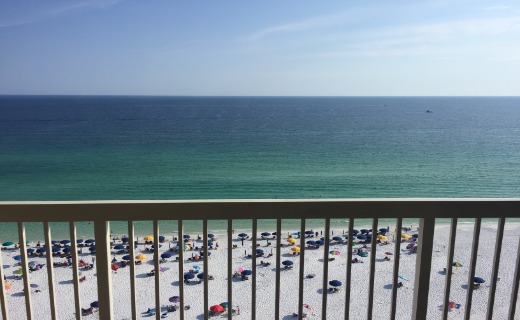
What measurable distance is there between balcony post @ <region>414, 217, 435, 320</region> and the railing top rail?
0.17 feet

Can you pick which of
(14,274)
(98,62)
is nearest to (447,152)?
(14,274)

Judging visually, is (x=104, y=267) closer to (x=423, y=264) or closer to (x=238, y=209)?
(x=238, y=209)

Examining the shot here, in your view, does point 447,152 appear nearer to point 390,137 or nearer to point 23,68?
point 390,137

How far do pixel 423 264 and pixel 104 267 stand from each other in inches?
50.2

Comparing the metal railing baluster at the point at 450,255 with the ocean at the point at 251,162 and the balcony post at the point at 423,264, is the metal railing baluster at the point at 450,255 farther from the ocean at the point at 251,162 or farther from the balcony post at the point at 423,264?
the ocean at the point at 251,162

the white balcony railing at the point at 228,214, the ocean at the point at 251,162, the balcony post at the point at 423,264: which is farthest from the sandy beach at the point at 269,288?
the white balcony railing at the point at 228,214

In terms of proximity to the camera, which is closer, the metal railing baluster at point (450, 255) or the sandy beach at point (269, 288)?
the metal railing baluster at point (450, 255)

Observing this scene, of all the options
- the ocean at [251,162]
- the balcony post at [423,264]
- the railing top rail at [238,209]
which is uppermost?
the railing top rail at [238,209]

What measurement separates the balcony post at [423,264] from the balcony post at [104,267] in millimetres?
1146

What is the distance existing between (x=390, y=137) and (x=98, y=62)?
217ft

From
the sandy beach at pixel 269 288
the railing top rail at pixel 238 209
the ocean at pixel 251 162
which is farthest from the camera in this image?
the ocean at pixel 251 162

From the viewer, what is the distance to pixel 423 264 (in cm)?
163

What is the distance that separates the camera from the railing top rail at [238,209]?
58.0 inches

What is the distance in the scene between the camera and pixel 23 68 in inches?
3388
